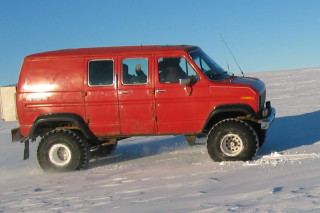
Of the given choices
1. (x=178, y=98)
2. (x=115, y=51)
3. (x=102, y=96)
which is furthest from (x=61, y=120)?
(x=178, y=98)

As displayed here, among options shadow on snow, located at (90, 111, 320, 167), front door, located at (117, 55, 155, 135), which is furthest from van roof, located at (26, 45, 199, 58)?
shadow on snow, located at (90, 111, 320, 167)

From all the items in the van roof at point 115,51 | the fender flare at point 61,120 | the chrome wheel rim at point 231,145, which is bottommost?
the chrome wheel rim at point 231,145

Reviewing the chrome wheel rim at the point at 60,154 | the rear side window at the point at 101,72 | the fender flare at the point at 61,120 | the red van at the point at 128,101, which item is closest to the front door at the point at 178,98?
the red van at the point at 128,101

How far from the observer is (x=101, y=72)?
743cm

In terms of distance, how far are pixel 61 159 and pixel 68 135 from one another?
0.49 m

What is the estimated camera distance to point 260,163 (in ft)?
22.2

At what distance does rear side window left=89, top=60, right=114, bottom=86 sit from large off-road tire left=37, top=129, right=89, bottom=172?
1.04m

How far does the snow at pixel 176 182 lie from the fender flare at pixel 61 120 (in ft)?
2.50

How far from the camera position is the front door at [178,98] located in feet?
23.6

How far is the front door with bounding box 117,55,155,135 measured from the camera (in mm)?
7289

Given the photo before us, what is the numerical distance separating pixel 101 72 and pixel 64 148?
1549mm

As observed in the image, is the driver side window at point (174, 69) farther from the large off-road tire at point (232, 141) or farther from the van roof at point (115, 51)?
the large off-road tire at point (232, 141)

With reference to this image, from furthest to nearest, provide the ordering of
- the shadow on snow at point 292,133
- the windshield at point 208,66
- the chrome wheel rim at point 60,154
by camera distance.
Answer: the shadow on snow at point 292,133
the chrome wheel rim at point 60,154
the windshield at point 208,66

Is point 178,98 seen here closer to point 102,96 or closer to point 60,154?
point 102,96
